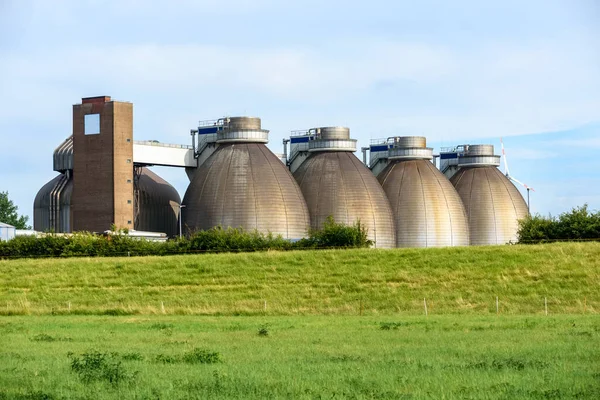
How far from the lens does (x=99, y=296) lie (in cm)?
6888

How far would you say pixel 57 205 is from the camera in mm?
129250

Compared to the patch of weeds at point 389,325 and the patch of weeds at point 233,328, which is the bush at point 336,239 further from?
the patch of weeds at point 389,325

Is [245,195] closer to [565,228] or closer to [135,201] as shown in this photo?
[135,201]

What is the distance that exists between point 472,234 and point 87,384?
140 m

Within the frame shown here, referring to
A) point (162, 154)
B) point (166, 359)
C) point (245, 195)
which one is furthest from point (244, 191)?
point (166, 359)

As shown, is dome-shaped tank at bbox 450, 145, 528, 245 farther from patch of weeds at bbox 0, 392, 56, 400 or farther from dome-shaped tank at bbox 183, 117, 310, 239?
patch of weeds at bbox 0, 392, 56, 400

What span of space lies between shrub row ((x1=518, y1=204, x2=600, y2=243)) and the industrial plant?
1192 inches

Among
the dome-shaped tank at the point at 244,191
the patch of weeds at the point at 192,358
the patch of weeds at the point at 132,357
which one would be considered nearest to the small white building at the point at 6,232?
the dome-shaped tank at the point at 244,191

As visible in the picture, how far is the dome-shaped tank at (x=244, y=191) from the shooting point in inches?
4911

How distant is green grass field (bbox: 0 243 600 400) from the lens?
2245 cm

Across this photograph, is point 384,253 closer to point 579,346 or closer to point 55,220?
point 579,346

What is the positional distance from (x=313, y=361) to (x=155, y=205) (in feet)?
360

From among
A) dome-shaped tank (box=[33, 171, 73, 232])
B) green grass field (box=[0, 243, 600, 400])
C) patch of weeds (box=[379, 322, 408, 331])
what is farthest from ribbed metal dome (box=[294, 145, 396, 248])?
patch of weeds (box=[379, 322, 408, 331])

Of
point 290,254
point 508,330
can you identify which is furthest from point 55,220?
point 508,330
